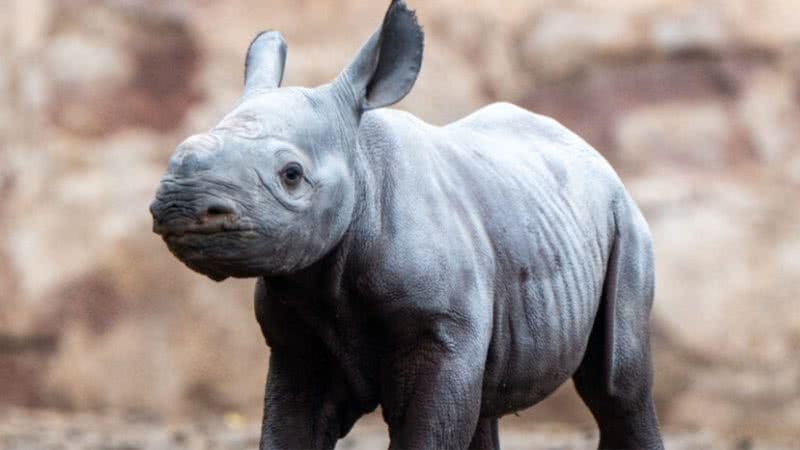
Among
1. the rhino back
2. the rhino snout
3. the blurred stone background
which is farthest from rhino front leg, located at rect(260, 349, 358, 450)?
the blurred stone background

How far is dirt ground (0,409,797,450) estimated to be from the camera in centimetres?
1101

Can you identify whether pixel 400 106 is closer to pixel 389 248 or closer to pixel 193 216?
pixel 389 248

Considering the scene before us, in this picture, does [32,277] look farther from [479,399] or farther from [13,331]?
[479,399]

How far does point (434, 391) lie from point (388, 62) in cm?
104

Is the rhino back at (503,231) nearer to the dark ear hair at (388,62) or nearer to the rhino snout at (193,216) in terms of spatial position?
the dark ear hair at (388,62)

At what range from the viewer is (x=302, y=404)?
5.88 m

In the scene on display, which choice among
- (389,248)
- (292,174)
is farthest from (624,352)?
(292,174)

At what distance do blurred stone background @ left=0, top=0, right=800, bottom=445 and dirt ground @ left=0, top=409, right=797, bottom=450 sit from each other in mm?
462

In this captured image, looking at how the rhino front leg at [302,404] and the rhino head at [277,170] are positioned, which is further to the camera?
the rhino front leg at [302,404]

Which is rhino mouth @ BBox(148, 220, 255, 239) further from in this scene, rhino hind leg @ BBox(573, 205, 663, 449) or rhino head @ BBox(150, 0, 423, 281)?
rhino hind leg @ BBox(573, 205, 663, 449)

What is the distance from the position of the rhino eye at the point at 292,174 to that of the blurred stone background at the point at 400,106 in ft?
27.4

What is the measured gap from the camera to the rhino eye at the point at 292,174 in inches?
196

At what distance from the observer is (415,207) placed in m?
5.59

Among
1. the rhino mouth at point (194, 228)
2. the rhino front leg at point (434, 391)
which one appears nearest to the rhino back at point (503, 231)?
the rhino front leg at point (434, 391)
